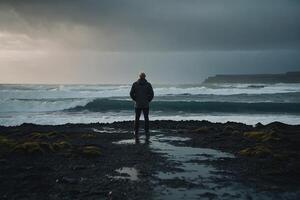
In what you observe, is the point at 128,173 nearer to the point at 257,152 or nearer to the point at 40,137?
the point at 257,152

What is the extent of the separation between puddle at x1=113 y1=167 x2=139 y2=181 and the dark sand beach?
0.02 metres

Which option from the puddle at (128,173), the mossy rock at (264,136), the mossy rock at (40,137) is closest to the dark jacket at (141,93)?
the mossy rock at (40,137)

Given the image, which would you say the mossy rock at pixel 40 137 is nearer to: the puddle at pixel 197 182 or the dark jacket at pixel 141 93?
the dark jacket at pixel 141 93

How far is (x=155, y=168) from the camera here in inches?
322

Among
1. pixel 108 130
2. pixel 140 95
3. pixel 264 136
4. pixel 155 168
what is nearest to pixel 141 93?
pixel 140 95

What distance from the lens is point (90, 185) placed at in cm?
677

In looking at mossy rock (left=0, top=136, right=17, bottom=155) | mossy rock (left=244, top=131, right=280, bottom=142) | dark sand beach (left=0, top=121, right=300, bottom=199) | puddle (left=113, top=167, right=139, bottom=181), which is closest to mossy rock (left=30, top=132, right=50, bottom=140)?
dark sand beach (left=0, top=121, right=300, bottom=199)

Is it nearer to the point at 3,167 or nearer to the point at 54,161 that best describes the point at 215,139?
the point at 54,161

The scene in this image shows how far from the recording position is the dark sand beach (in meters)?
6.35

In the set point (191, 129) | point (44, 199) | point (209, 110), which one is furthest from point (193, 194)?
point (209, 110)

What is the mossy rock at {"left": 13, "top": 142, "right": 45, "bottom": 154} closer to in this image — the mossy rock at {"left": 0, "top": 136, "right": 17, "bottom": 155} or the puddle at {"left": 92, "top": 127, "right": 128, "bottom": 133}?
the mossy rock at {"left": 0, "top": 136, "right": 17, "bottom": 155}

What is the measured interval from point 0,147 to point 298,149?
8178 mm

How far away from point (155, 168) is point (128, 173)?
690 millimetres

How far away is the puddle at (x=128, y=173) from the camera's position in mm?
7344
